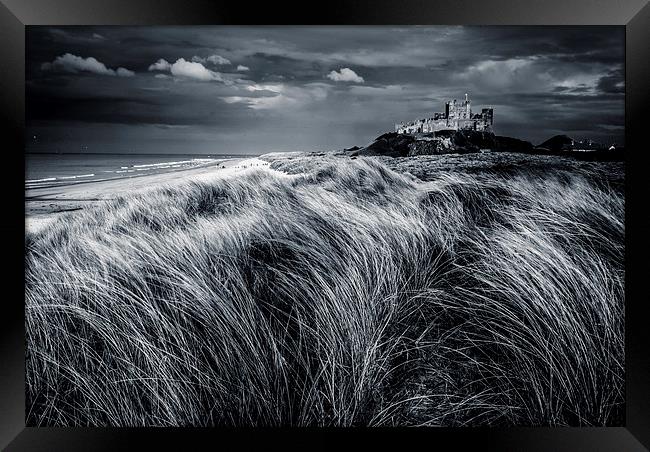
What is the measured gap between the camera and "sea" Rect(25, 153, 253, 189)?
6.95ft

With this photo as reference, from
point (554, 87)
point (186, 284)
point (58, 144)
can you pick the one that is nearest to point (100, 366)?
point (186, 284)

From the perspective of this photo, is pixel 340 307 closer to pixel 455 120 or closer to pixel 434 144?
pixel 434 144

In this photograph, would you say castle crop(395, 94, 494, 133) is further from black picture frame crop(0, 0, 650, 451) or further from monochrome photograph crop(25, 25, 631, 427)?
black picture frame crop(0, 0, 650, 451)

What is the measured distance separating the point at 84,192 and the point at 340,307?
4.96ft

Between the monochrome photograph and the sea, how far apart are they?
0.4 inches

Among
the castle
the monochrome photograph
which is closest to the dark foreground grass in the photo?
the monochrome photograph

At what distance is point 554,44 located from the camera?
2158 millimetres

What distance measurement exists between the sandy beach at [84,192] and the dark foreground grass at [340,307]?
61 mm
